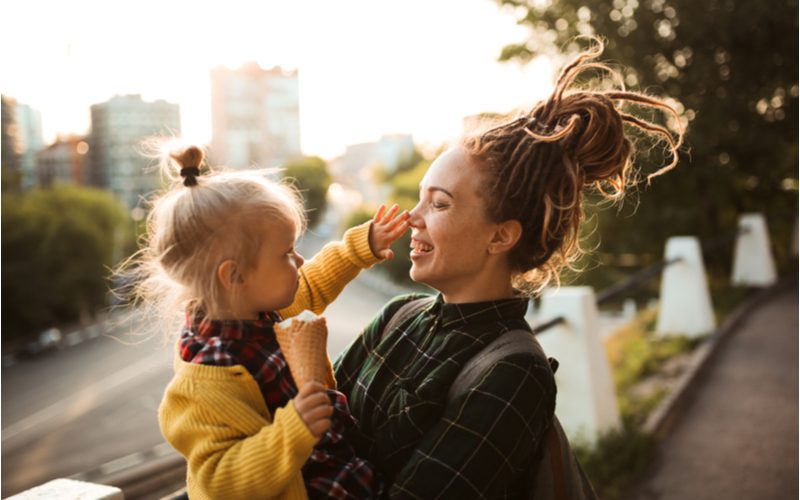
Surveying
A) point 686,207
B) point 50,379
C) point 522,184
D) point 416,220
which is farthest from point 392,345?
point 50,379

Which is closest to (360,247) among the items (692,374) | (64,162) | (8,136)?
(692,374)

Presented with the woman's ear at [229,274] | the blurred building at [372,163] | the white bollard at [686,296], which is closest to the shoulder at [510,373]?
the woman's ear at [229,274]

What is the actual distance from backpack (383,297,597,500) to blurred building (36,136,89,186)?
185 feet

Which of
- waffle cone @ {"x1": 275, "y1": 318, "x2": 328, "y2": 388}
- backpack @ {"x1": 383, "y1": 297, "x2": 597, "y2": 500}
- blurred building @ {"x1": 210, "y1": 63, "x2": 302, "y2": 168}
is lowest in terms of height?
backpack @ {"x1": 383, "y1": 297, "x2": 597, "y2": 500}

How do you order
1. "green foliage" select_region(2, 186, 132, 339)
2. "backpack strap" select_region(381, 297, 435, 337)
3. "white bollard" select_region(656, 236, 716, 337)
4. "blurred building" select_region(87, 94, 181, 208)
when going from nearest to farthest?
1. "backpack strap" select_region(381, 297, 435, 337)
2. "white bollard" select_region(656, 236, 716, 337)
3. "green foliage" select_region(2, 186, 132, 339)
4. "blurred building" select_region(87, 94, 181, 208)

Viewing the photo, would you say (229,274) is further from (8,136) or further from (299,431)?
(8,136)

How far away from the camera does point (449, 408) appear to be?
130cm

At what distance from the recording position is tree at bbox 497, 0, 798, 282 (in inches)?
474

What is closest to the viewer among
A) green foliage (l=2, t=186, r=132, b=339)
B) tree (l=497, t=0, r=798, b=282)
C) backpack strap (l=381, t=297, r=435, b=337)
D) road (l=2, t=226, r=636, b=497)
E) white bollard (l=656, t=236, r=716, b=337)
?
backpack strap (l=381, t=297, r=435, b=337)

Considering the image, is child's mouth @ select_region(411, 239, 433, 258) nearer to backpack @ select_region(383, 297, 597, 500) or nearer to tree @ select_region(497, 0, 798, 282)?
backpack @ select_region(383, 297, 597, 500)

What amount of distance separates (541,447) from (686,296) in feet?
19.6

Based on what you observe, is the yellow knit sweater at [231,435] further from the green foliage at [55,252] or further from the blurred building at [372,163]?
the blurred building at [372,163]

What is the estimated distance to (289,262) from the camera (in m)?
1.38

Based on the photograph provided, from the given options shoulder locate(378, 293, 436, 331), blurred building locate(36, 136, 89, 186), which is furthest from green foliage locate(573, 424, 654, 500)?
blurred building locate(36, 136, 89, 186)
